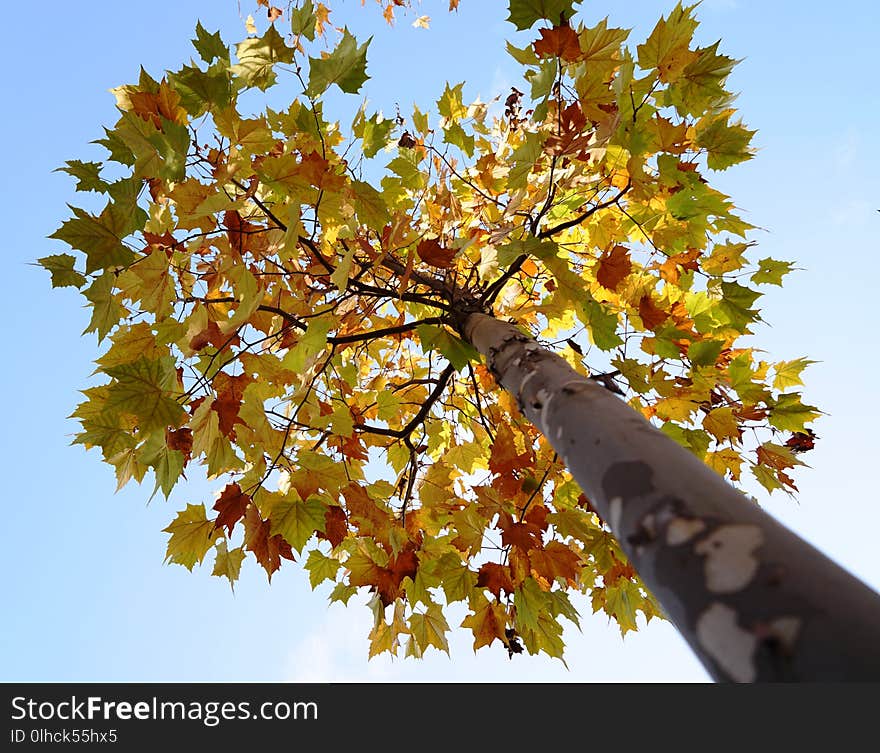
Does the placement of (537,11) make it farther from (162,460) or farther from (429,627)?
(429,627)

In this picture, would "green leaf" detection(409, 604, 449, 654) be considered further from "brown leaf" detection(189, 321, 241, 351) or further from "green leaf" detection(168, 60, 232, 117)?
"green leaf" detection(168, 60, 232, 117)

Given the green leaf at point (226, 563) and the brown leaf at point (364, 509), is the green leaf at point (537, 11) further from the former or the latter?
the green leaf at point (226, 563)

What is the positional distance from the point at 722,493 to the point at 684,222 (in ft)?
6.90

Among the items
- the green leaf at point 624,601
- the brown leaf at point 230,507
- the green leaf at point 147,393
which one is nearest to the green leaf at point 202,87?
the green leaf at point 147,393

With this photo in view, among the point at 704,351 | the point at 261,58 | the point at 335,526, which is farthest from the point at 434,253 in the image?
the point at 335,526

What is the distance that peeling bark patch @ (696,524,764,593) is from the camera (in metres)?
0.64

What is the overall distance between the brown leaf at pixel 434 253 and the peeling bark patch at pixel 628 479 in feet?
4.34

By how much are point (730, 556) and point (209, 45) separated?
2280mm

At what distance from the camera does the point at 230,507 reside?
2.10 metres

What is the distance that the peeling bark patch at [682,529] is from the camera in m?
0.72

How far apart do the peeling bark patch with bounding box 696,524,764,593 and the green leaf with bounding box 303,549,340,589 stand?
221 cm

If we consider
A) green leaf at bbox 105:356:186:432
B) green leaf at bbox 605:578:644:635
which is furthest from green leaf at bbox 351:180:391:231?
green leaf at bbox 605:578:644:635

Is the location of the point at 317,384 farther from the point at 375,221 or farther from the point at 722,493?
the point at 722,493

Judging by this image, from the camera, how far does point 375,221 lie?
7.09ft
